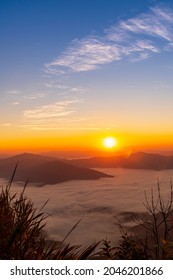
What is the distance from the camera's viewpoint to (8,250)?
4.08 m

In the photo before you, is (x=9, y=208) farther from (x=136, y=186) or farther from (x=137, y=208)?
(x=136, y=186)

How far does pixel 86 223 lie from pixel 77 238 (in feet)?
76.2

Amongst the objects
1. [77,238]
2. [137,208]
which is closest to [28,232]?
[77,238]

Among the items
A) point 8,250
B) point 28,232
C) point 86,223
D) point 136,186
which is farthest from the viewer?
point 136,186

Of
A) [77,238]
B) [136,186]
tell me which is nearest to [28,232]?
[77,238]

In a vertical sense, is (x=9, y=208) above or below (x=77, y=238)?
above
